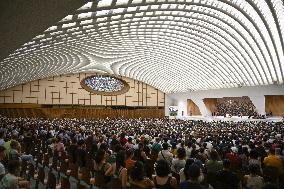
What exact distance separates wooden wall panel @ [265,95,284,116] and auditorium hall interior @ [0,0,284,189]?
0.46 feet

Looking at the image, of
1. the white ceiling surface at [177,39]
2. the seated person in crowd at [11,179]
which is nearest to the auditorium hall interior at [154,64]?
the seated person in crowd at [11,179]

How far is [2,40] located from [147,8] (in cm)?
1261

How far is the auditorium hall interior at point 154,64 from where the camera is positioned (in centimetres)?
761

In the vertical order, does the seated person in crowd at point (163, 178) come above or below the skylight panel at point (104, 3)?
below

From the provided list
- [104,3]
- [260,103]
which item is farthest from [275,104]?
[104,3]

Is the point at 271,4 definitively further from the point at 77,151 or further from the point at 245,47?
the point at 77,151

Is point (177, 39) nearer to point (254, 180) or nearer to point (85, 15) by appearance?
point (85, 15)

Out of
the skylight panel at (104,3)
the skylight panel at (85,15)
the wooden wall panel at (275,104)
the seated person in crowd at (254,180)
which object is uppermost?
the skylight panel at (104,3)

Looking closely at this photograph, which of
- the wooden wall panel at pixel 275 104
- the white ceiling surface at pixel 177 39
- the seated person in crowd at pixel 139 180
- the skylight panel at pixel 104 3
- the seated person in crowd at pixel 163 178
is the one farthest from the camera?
the wooden wall panel at pixel 275 104

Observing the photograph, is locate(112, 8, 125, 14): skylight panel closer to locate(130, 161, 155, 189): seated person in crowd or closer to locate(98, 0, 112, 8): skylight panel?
locate(98, 0, 112, 8): skylight panel

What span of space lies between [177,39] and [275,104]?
66.8 feet

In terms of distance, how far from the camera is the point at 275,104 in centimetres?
4784

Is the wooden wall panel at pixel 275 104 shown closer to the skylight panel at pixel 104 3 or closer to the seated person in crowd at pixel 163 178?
the skylight panel at pixel 104 3

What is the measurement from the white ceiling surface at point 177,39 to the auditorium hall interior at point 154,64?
118 mm
